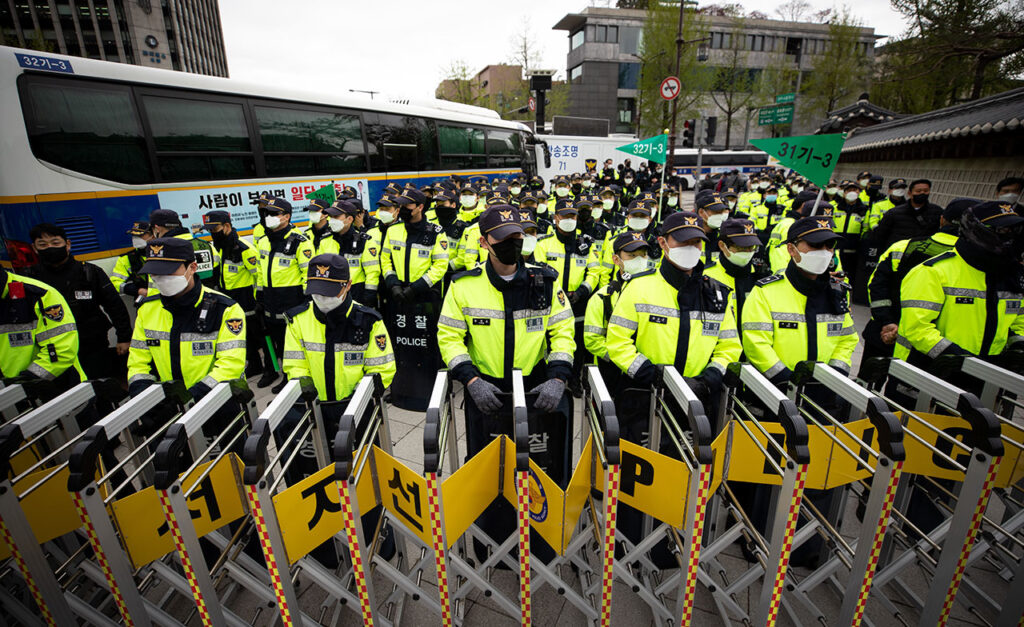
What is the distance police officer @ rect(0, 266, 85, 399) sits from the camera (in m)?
3.26

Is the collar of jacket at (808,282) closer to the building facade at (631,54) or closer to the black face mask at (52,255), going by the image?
the black face mask at (52,255)

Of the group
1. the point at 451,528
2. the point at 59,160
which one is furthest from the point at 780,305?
the point at 59,160

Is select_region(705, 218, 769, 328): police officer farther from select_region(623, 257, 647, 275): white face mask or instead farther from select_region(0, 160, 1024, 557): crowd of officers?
select_region(623, 257, 647, 275): white face mask

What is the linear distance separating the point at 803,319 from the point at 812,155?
9.41 feet

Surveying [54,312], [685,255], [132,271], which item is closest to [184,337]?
[54,312]

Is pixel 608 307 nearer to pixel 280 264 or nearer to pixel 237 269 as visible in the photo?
pixel 280 264

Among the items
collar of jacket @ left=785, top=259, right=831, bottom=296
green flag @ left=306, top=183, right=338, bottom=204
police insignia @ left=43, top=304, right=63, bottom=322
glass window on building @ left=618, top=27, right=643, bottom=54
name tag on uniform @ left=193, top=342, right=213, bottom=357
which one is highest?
glass window on building @ left=618, top=27, right=643, bottom=54

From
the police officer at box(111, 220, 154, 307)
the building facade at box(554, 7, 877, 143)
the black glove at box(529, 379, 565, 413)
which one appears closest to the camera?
the black glove at box(529, 379, 565, 413)

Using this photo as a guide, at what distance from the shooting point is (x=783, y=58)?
4306 cm

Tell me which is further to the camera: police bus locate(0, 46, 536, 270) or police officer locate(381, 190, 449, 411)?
police officer locate(381, 190, 449, 411)

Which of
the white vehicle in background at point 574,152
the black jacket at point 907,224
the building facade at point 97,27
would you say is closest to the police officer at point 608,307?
the black jacket at point 907,224

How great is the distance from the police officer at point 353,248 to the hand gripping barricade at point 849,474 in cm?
446

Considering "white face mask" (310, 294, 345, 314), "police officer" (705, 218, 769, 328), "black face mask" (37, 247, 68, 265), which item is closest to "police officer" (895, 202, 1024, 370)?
"police officer" (705, 218, 769, 328)

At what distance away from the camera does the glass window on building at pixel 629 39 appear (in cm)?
4381
